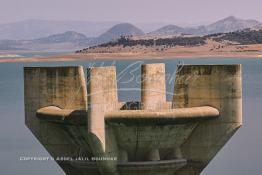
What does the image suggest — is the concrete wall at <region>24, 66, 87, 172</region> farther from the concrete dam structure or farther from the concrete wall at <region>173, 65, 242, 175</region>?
the concrete wall at <region>173, 65, 242, 175</region>

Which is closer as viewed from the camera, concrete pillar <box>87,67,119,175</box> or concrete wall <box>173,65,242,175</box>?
concrete pillar <box>87,67,119,175</box>

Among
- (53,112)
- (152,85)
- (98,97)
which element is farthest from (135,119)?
(53,112)

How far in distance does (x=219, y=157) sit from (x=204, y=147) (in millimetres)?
17240

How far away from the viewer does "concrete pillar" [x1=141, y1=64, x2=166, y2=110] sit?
873 inches

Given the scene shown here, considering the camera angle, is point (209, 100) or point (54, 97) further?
point (54, 97)

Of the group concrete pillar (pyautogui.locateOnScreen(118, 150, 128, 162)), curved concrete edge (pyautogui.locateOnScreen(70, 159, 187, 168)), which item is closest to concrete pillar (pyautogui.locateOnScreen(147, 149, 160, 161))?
curved concrete edge (pyautogui.locateOnScreen(70, 159, 187, 168))

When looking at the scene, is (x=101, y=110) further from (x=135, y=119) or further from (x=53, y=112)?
(x=53, y=112)

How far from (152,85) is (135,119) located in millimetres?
2394

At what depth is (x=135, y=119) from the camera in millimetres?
20141

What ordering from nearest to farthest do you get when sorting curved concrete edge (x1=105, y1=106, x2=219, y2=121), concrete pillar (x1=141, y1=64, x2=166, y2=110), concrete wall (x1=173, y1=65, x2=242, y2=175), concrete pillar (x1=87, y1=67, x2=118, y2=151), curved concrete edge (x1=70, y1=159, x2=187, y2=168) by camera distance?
concrete pillar (x1=87, y1=67, x2=118, y2=151) → curved concrete edge (x1=105, y1=106, x2=219, y2=121) → curved concrete edge (x1=70, y1=159, x2=187, y2=168) → concrete wall (x1=173, y1=65, x2=242, y2=175) → concrete pillar (x1=141, y1=64, x2=166, y2=110)

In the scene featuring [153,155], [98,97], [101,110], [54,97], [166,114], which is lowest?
[153,155]

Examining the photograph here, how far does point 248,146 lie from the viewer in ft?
138

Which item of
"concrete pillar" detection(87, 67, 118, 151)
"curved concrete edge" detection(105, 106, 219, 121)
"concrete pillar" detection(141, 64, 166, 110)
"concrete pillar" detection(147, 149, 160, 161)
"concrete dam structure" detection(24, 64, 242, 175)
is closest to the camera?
"concrete pillar" detection(87, 67, 118, 151)

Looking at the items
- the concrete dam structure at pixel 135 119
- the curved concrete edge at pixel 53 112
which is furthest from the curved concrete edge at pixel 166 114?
the curved concrete edge at pixel 53 112
